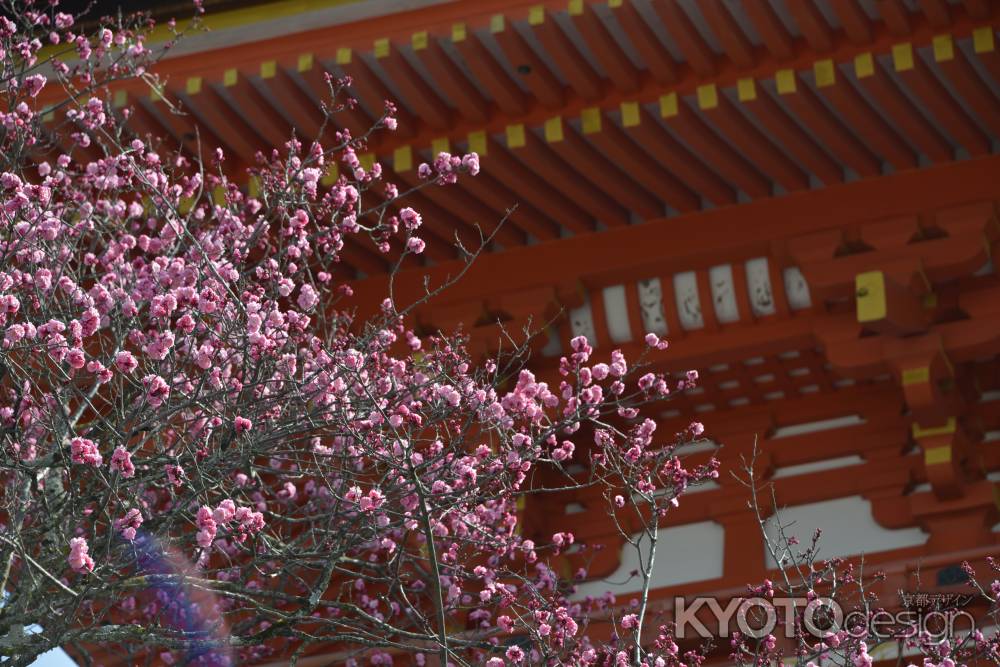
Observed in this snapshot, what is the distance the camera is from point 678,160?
925 cm

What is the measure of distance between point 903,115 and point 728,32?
3.37 feet

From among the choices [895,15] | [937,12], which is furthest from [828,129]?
[937,12]

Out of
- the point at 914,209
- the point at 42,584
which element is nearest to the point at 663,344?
the point at 914,209

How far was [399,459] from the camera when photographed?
21.3 feet

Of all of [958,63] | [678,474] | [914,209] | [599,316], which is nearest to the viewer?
[678,474]

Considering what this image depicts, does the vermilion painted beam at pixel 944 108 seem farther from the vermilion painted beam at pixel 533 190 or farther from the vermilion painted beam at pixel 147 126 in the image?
the vermilion painted beam at pixel 147 126

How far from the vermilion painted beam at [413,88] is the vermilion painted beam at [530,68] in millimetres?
499

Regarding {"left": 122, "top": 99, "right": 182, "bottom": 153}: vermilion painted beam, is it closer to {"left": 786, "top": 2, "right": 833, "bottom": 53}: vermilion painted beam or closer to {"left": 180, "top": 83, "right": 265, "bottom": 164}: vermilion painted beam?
{"left": 180, "top": 83, "right": 265, "bottom": 164}: vermilion painted beam

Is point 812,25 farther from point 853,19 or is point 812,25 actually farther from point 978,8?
point 978,8

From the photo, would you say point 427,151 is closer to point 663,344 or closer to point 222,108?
point 222,108

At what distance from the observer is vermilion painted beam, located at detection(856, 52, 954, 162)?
28.6 feet

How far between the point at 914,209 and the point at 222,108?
3.73 m

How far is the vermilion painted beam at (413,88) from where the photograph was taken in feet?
29.6

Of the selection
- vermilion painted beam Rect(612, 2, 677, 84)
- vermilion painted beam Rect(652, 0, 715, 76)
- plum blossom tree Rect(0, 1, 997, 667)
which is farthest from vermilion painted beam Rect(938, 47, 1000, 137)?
plum blossom tree Rect(0, 1, 997, 667)
